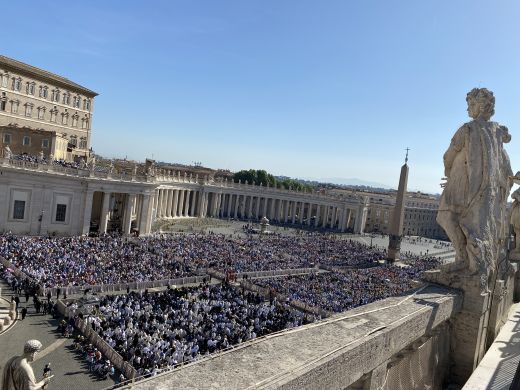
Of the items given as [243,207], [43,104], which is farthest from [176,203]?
[43,104]

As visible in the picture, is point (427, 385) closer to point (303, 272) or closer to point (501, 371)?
point (501, 371)

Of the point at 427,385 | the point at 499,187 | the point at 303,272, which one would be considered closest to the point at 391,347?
the point at 427,385

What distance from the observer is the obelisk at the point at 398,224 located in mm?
58531

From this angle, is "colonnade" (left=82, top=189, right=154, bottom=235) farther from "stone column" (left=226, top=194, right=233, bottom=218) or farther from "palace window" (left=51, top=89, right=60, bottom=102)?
"stone column" (left=226, top=194, right=233, bottom=218)

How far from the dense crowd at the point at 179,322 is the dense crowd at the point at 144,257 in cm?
450

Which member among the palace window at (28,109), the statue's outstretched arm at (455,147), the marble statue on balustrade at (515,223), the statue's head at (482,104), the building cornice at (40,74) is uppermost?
the building cornice at (40,74)

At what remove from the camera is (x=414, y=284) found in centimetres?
1034

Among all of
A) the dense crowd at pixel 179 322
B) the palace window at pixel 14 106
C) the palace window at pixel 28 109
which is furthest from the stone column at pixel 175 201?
the dense crowd at pixel 179 322

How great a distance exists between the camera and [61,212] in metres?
43.3

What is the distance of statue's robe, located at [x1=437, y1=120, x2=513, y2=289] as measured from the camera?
9273mm

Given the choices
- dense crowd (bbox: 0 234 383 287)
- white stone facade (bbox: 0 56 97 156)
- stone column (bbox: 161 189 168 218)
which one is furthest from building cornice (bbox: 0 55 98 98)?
dense crowd (bbox: 0 234 383 287)

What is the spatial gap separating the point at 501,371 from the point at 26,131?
5057 centimetres

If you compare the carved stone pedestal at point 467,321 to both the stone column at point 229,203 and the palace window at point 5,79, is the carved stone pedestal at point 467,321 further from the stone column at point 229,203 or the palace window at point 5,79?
the stone column at point 229,203

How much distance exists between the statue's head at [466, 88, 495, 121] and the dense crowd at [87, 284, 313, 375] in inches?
481
